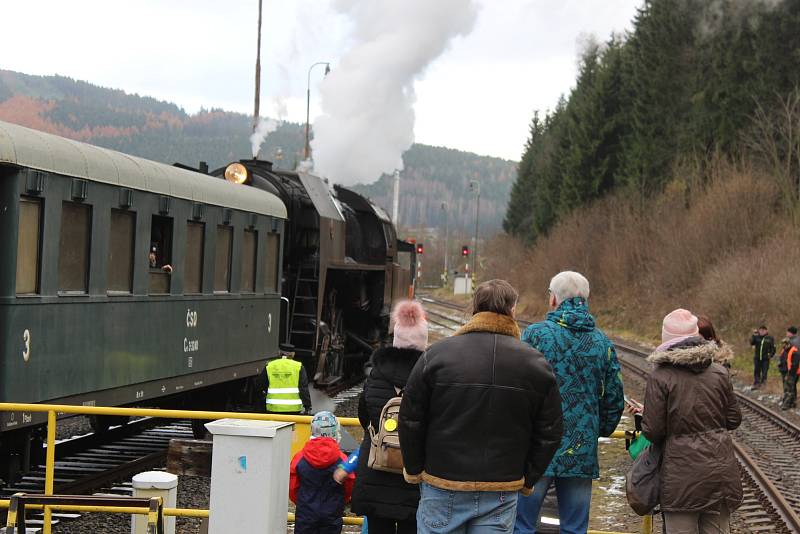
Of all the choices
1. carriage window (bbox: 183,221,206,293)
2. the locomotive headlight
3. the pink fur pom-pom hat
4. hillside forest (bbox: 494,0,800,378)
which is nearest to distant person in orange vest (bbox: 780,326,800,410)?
hillside forest (bbox: 494,0,800,378)

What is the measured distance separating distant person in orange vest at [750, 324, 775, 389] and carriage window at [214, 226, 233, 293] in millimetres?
13980

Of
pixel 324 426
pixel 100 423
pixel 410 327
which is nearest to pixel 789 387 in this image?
pixel 100 423

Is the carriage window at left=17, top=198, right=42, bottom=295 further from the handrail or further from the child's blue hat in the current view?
the child's blue hat

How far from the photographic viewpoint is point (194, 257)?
495 inches

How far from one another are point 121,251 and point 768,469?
8.45m

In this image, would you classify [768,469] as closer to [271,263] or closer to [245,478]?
[271,263]

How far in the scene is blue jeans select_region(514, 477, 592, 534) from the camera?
239 inches

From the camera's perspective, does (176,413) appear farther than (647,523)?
Yes

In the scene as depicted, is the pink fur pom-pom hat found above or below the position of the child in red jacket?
above

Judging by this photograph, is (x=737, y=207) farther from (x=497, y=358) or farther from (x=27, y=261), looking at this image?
(x=497, y=358)

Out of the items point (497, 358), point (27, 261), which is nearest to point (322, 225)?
point (27, 261)

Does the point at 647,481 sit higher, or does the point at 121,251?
the point at 121,251

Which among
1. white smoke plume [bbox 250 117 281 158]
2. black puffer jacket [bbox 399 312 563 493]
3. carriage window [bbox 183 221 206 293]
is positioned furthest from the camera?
white smoke plume [bbox 250 117 281 158]

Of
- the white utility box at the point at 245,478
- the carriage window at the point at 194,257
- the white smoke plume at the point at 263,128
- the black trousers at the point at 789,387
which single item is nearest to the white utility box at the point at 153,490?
the white utility box at the point at 245,478
